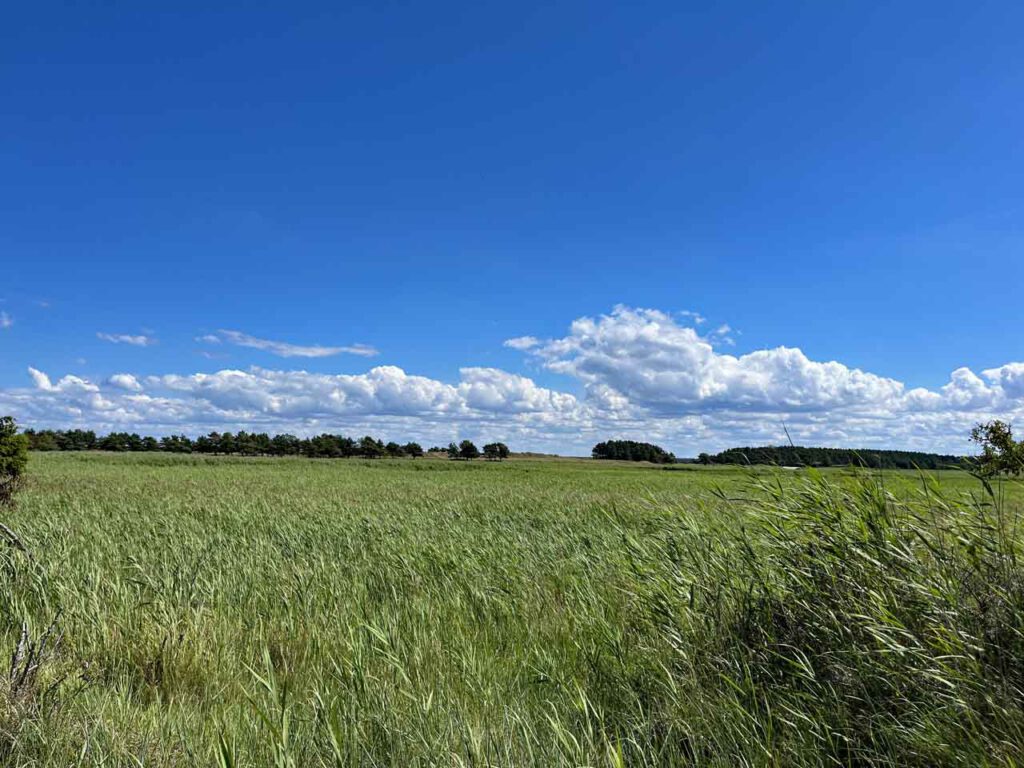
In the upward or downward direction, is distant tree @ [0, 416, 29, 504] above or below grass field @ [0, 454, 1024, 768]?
above

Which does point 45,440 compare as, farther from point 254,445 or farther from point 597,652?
point 597,652

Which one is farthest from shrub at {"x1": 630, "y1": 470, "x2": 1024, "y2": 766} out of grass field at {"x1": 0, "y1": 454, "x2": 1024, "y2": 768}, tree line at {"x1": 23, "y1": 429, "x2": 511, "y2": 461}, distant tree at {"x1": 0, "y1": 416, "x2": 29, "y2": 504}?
tree line at {"x1": 23, "y1": 429, "x2": 511, "y2": 461}

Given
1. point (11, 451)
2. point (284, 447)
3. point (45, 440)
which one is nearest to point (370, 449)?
point (284, 447)

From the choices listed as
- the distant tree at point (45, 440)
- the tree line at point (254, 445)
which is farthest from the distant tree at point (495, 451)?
the distant tree at point (45, 440)

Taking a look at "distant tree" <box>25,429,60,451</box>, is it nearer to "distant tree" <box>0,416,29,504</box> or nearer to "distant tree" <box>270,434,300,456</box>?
"distant tree" <box>270,434,300,456</box>

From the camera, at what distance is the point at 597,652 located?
4.47m

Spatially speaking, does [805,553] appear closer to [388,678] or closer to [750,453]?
[750,453]

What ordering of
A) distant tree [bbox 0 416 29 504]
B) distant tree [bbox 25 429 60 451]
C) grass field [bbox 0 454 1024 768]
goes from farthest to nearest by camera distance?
distant tree [bbox 25 429 60 451]
distant tree [bbox 0 416 29 504]
grass field [bbox 0 454 1024 768]

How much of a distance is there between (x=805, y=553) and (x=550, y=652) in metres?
2.24

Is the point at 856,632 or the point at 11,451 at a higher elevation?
the point at 11,451

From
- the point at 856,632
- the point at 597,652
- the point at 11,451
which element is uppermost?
the point at 11,451

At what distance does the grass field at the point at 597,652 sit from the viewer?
296cm

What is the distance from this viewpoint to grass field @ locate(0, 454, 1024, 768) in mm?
2959

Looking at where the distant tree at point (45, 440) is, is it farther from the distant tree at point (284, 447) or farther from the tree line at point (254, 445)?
the distant tree at point (284, 447)
